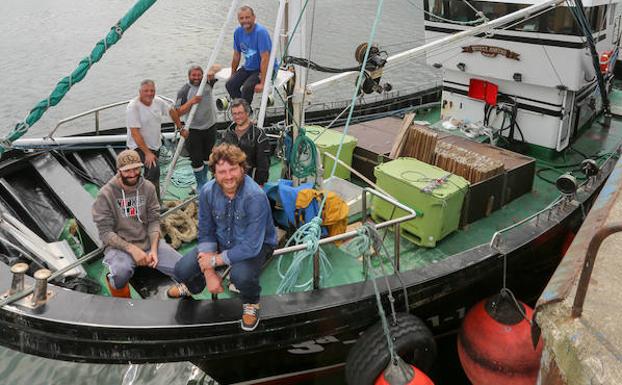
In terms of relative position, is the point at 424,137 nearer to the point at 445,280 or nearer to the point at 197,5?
the point at 445,280

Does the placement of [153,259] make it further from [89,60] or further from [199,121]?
[199,121]

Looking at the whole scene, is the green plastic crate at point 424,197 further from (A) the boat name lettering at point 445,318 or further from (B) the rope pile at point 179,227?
(B) the rope pile at point 179,227

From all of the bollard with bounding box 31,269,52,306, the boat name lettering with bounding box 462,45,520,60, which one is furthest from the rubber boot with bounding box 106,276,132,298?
the boat name lettering with bounding box 462,45,520,60

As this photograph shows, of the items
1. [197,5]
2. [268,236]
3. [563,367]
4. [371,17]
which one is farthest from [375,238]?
[197,5]

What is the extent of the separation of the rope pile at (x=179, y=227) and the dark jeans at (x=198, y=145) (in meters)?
0.72

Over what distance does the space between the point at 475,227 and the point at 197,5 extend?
23.9 meters

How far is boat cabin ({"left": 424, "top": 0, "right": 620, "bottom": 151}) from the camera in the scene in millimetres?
7219

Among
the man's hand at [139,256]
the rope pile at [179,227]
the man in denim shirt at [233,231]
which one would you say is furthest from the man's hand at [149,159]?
the man in denim shirt at [233,231]

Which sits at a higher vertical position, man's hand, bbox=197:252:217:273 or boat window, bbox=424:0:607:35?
boat window, bbox=424:0:607:35

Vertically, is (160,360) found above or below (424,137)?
below

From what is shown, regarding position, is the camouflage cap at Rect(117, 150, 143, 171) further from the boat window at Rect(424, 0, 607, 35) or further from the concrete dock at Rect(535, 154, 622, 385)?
the boat window at Rect(424, 0, 607, 35)

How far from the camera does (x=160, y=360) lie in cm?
425

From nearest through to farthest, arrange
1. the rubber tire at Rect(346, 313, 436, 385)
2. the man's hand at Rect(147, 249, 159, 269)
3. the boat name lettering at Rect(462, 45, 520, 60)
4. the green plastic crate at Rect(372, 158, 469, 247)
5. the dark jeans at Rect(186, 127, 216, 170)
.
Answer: the rubber tire at Rect(346, 313, 436, 385) → the man's hand at Rect(147, 249, 159, 269) → the green plastic crate at Rect(372, 158, 469, 247) → the dark jeans at Rect(186, 127, 216, 170) → the boat name lettering at Rect(462, 45, 520, 60)

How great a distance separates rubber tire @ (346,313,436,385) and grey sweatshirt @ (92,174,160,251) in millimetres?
1925
